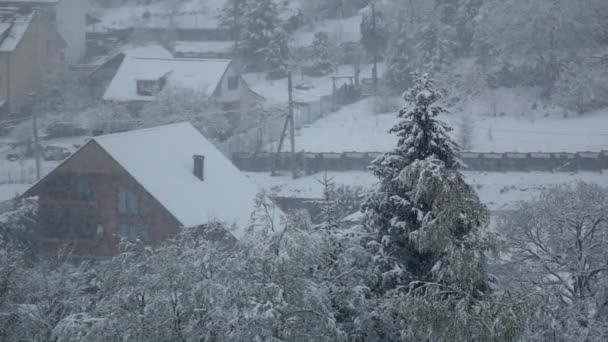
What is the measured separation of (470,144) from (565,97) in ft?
19.3

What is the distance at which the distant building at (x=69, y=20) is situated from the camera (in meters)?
38.8

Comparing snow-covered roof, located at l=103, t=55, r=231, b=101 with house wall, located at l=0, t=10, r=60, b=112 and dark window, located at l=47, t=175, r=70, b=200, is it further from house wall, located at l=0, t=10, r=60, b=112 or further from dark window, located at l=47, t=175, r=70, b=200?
dark window, located at l=47, t=175, r=70, b=200

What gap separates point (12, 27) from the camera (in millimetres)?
33344

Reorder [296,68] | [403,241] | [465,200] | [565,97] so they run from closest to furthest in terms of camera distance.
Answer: [465,200]
[403,241]
[565,97]
[296,68]

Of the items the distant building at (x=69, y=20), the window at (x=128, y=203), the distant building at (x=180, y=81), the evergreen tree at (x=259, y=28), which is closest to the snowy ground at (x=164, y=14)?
the distant building at (x=69, y=20)

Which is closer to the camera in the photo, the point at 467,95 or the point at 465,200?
the point at 465,200

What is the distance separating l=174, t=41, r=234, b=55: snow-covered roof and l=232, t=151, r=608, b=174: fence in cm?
1780

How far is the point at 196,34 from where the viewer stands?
4925 cm

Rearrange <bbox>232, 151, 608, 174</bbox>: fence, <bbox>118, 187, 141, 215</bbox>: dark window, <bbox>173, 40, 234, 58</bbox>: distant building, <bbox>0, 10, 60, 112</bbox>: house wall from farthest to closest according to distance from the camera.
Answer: <bbox>173, 40, 234, 58</bbox>: distant building → <bbox>0, 10, 60, 112</bbox>: house wall → <bbox>232, 151, 608, 174</bbox>: fence → <bbox>118, 187, 141, 215</bbox>: dark window


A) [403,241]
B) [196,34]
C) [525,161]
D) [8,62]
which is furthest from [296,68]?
[403,241]

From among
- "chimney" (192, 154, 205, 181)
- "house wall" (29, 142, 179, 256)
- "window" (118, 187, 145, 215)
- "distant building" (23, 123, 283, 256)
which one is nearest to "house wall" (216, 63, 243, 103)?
"distant building" (23, 123, 283, 256)

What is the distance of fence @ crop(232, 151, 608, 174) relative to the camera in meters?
26.5

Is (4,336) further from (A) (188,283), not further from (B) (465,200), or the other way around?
(B) (465,200)

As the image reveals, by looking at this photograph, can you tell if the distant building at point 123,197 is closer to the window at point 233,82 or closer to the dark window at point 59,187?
the dark window at point 59,187
